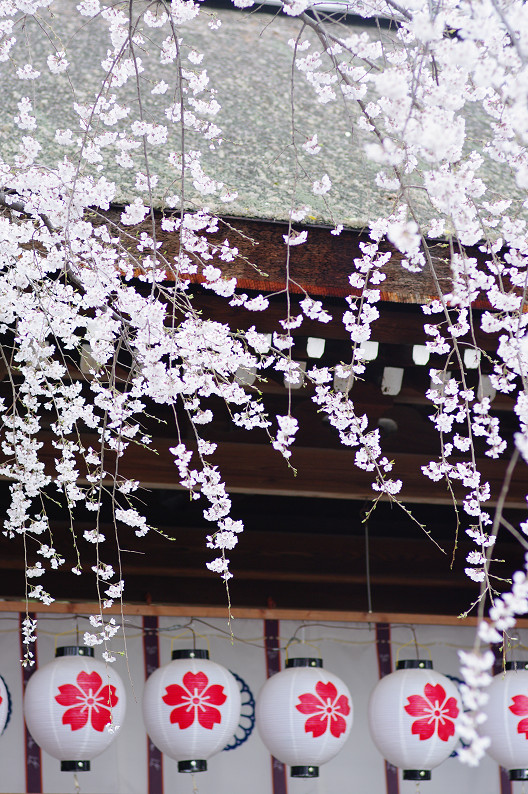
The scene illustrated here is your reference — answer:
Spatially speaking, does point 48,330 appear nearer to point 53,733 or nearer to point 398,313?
point 398,313

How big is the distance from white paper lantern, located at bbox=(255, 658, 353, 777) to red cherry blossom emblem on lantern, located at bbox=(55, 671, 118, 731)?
54cm

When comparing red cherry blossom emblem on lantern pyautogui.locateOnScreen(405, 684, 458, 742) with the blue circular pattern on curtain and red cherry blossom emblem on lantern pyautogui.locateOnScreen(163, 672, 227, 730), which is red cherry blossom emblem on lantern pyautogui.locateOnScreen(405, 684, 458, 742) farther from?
the blue circular pattern on curtain

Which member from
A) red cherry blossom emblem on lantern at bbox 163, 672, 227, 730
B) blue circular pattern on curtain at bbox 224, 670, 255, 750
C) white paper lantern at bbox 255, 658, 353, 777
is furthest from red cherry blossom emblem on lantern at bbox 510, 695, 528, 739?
blue circular pattern on curtain at bbox 224, 670, 255, 750

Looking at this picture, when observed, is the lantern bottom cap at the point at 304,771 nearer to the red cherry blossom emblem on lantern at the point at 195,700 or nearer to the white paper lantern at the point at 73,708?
the red cherry blossom emblem on lantern at the point at 195,700

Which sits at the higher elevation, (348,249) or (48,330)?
(348,249)

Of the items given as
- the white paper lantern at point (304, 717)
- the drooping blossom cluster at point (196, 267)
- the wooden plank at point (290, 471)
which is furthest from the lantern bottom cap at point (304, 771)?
the drooping blossom cluster at point (196, 267)

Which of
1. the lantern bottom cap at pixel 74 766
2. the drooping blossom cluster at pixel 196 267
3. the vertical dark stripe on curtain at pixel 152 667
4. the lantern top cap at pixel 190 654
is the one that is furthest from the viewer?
the vertical dark stripe on curtain at pixel 152 667

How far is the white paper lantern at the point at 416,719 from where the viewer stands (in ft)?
10.6

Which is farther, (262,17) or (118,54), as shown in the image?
(262,17)

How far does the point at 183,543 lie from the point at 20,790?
1083 mm

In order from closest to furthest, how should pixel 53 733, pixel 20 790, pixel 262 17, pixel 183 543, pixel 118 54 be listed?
pixel 118 54 < pixel 53 733 < pixel 20 790 < pixel 183 543 < pixel 262 17

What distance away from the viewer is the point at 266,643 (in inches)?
157

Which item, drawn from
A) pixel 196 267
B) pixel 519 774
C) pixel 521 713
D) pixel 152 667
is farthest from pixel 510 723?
pixel 196 267

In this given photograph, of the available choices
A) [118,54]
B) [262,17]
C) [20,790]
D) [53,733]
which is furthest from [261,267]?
[262,17]
